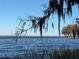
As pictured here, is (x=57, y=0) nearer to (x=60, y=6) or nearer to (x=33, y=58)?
(x=60, y=6)

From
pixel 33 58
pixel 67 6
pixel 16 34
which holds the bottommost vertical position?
pixel 33 58

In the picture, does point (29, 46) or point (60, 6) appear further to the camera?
point (29, 46)

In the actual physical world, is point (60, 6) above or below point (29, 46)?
above

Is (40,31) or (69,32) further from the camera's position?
(69,32)

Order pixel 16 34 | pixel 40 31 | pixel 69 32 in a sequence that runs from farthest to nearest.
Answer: pixel 69 32
pixel 40 31
pixel 16 34

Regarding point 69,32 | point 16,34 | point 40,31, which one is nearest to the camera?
point 16,34

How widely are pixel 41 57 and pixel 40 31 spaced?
51.4 inches

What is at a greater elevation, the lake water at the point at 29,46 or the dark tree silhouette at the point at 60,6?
the dark tree silhouette at the point at 60,6

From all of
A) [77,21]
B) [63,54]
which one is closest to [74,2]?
[77,21]

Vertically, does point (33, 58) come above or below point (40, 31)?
below

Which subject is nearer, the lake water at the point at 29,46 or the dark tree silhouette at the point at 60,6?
the dark tree silhouette at the point at 60,6

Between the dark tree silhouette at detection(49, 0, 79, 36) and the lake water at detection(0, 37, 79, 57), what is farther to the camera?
the lake water at detection(0, 37, 79, 57)

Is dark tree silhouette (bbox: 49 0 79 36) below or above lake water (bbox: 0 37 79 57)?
above

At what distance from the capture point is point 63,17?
12859mm
